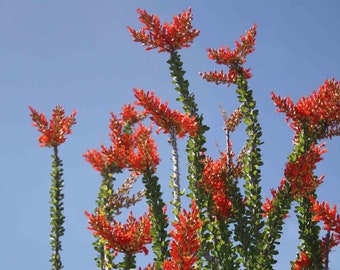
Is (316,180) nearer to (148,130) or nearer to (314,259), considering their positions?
(314,259)

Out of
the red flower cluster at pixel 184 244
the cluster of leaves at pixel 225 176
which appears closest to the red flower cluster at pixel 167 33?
the cluster of leaves at pixel 225 176

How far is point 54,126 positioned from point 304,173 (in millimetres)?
6818

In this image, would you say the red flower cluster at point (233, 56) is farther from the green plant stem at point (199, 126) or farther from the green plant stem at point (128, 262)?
the green plant stem at point (128, 262)

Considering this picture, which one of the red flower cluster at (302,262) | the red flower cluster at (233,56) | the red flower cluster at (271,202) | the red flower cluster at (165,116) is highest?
the red flower cluster at (233,56)

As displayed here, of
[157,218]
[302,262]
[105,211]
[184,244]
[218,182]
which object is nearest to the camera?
[184,244]

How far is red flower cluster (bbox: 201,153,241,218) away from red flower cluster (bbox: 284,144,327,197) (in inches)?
51.0

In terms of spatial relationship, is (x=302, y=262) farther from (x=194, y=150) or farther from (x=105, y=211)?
(x=105, y=211)

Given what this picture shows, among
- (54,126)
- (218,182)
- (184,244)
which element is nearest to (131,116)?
(54,126)

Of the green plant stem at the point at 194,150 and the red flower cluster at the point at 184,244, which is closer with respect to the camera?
the red flower cluster at the point at 184,244

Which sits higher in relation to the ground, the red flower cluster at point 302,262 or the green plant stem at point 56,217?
the green plant stem at point 56,217

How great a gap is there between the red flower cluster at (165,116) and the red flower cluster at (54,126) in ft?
13.8

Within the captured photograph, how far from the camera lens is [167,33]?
10.5 metres

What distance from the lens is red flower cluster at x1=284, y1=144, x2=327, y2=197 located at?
9.27 meters

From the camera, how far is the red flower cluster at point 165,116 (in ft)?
30.3
